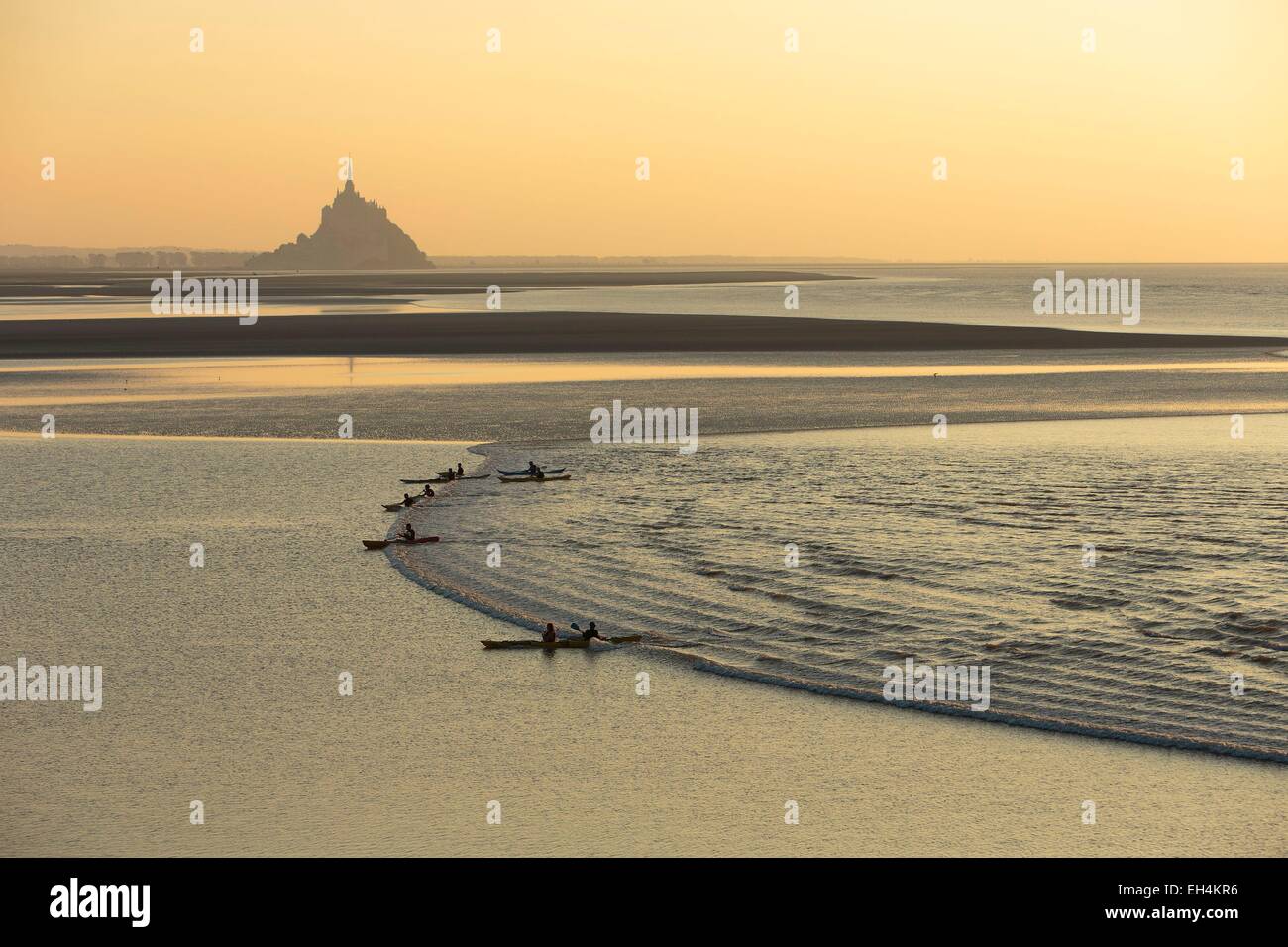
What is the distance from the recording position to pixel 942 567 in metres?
32.6

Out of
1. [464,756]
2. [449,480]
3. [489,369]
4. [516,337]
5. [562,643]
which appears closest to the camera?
[464,756]

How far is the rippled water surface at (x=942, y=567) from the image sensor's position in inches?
965

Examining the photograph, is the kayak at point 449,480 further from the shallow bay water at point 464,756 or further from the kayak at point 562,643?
the kayak at point 562,643

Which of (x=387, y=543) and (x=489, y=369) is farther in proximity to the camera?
(x=489, y=369)

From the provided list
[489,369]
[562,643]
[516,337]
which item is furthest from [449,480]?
[516,337]

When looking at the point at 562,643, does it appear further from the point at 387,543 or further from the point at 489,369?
the point at 489,369

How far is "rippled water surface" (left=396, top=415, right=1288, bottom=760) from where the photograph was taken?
2450 cm

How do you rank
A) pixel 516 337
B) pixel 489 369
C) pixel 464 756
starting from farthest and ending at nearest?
1. pixel 516 337
2. pixel 489 369
3. pixel 464 756

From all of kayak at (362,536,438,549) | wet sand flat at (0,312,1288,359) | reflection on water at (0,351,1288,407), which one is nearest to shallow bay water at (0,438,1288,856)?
kayak at (362,536,438,549)

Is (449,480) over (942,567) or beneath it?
over

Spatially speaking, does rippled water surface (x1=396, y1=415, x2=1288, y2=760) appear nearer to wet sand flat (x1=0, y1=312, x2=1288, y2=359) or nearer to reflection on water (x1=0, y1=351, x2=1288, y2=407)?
reflection on water (x1=0, y1=351, x2=1288, y2=407)

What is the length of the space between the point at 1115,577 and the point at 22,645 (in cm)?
2196

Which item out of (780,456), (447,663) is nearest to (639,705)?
(447,663)
